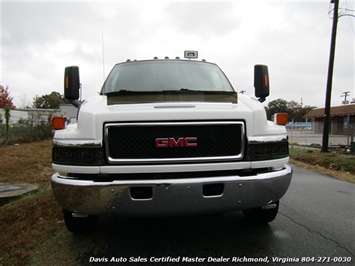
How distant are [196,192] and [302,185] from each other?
476cm

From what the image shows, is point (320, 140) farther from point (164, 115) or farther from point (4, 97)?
point (4, 97)

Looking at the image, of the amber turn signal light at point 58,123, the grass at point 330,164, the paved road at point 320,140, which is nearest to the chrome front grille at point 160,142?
the amber turn signal light at point 58,123

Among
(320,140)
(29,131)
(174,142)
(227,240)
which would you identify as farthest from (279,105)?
(174,142)

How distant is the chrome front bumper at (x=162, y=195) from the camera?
235cm

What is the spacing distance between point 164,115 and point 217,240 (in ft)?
5.01

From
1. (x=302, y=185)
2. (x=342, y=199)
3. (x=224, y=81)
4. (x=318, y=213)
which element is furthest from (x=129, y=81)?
(x=302, y=185)

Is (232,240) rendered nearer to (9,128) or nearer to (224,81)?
(224,81)

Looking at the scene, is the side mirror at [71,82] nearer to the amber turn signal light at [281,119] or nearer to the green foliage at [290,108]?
the amber turn signal light at [281,119]

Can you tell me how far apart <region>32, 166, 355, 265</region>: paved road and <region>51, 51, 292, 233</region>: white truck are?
594 millimetres

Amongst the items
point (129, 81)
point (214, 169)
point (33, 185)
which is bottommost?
point (33, 185)

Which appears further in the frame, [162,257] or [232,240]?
[232,240]

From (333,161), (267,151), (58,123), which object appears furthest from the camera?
(333,161)

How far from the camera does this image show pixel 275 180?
2.58m

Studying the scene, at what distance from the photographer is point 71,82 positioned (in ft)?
10.8
